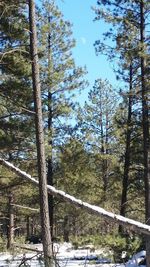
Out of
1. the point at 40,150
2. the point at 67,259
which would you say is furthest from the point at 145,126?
the point at 67,259

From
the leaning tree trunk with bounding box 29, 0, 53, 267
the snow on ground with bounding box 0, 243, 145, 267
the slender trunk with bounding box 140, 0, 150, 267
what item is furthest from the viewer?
the slender trunk with bounding box 140, 0, 150, 267

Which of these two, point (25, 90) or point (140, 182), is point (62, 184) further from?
point (25, 90)

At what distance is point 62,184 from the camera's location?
24.9 metres

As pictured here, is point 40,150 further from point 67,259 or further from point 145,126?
point 145,126

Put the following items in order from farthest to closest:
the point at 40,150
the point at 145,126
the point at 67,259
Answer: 1. the point at 145,126
2. the point at 40,150
3. the point at 67,259

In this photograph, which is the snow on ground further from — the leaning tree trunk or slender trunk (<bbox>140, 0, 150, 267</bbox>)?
slender trunk (<bbox>140, 0, 150, 267</bbox>)

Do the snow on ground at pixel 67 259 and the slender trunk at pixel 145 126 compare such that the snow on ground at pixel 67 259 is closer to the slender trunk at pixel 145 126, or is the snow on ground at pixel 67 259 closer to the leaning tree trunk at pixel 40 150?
the leaning tree trunk at pixel 40 150

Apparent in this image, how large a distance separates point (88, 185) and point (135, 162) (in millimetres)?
3934

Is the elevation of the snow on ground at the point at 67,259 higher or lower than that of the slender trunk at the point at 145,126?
lower

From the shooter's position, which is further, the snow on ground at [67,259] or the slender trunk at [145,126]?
the slender trunk at [145,126]

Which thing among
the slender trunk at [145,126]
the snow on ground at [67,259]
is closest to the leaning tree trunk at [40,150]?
the snow on ground at [67,259]

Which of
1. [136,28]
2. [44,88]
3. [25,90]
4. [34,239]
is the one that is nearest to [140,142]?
[44,88]

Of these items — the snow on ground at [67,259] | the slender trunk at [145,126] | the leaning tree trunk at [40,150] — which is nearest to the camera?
the snow on ground at [67,259]

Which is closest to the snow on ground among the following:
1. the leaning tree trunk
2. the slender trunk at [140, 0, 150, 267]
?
the leaning tree trunk
